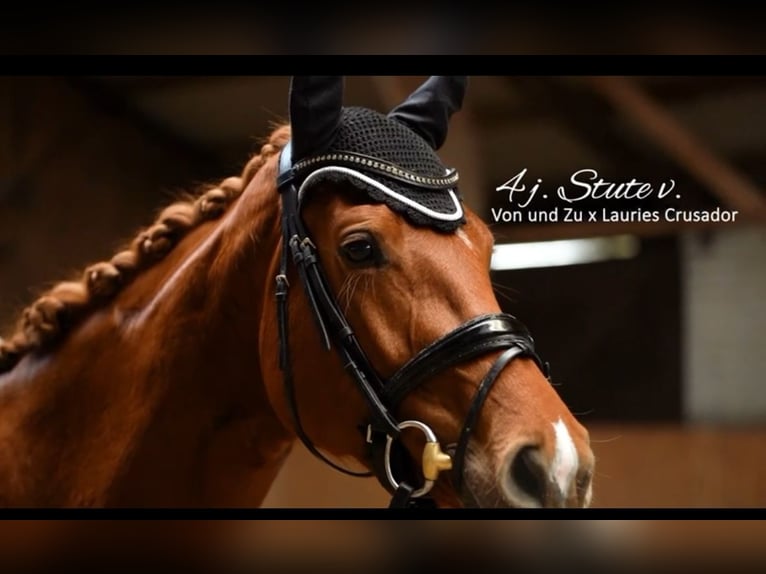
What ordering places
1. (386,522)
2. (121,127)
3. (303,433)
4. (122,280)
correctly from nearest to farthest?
(303,433) → (122,280) → (386,522) → (121,127)

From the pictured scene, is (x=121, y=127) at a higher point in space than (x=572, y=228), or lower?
higher

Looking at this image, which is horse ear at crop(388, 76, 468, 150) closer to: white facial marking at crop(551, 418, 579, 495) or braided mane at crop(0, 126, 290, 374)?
braided mane at crop(0, 126, 290, 374)

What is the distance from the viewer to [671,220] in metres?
1.35

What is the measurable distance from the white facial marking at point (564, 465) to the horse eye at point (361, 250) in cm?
28

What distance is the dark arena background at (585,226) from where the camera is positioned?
130 centimetres

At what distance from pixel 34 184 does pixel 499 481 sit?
115cm

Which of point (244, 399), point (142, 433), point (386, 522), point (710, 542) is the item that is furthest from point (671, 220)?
point (142, 433)

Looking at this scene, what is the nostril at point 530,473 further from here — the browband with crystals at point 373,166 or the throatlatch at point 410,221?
the browband with crystals at point 373,166

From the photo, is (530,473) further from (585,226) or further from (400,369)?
(585,226)

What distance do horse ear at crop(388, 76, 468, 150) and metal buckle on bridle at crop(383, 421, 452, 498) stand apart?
38 cm

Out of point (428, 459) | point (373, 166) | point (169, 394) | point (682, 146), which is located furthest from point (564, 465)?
point (682, 146)

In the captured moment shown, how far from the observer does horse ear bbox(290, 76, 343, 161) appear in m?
0.89

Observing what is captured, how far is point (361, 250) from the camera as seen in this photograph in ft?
2.83
